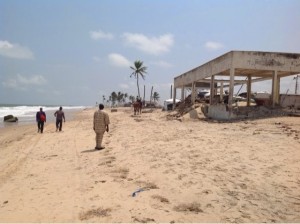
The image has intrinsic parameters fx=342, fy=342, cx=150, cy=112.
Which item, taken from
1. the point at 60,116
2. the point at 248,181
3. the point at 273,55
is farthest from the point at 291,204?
the point at 273,55

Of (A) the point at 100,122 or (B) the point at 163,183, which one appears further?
(A) the point at 100,122

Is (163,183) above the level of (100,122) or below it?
below

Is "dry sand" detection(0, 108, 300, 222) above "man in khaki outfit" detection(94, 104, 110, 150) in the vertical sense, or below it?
below

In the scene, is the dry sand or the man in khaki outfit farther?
the man in khaki outfit

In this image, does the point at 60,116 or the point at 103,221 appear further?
the point at 60,116

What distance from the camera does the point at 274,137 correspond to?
11.7 m

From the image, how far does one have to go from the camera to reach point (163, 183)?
7113 mm

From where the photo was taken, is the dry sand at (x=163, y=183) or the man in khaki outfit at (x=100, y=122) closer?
the dry sand at (x=163, y=183)

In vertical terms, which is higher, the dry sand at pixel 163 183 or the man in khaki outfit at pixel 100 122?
the man in khaki outfit at pixel 100 122

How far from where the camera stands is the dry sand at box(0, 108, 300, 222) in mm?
5680

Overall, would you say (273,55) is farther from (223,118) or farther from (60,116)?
(60,116)

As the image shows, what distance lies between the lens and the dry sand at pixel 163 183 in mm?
5680

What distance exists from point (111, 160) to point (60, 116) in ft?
35.5

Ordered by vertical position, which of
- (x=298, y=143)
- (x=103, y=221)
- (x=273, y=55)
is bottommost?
(x=103, y=221)
